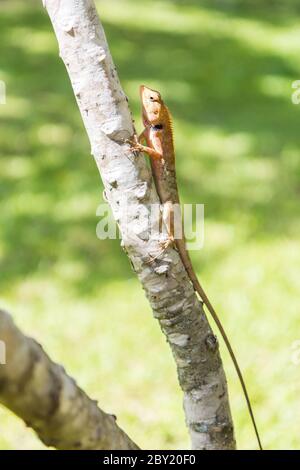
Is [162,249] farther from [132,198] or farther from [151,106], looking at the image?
[151,106]

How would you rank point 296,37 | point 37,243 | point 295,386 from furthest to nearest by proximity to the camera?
point 296,37 → point 37,243 → point 295,386

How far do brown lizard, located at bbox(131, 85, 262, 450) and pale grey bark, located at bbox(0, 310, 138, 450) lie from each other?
0.72m

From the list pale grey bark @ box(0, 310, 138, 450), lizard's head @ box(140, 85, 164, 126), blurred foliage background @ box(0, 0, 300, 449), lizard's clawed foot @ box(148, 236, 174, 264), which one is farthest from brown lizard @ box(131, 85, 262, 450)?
blurred foliage background @ box(0, 0, 300, 449)

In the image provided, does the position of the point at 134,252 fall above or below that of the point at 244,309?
above

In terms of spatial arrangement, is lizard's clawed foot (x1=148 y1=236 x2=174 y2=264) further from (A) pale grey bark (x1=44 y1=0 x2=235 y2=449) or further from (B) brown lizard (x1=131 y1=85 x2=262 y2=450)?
(B) brown lizard (x1=131 y1=85 x2=262 y2=450)

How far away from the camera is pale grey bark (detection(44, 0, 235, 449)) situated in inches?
87.4

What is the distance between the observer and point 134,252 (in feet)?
7.70

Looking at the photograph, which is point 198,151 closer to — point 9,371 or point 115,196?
point 115,196

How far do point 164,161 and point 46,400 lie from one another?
1.24m

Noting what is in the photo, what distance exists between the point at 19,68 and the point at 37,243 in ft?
10.6

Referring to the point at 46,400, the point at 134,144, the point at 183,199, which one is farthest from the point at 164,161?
the point at 183,199

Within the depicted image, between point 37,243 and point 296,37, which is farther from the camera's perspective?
point 296,37

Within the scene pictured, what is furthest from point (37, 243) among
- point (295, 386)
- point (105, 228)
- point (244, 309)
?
point (295, 386)

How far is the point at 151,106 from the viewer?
2857 mm
